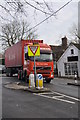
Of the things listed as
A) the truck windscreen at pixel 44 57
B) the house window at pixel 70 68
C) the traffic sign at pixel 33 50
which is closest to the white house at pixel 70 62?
the house window at pixel 70 68

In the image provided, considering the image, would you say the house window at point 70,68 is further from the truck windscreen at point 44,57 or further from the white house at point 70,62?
the truck windscreen at point 44,57

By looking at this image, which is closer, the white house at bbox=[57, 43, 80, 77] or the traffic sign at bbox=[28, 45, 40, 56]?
the traffic sign at bbox=[28, 45, 40, 56]

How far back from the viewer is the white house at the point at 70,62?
120ft

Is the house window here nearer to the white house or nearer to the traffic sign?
the white house

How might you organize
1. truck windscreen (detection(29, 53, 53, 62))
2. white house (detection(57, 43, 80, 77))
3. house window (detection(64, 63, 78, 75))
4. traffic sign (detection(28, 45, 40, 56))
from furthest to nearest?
house window (detection(64, 63, 78, 75)) < white house (detection(57, 43, 80, 77)) < truck windscreen (detection(29, 53, 53, 62)) < traffic sign (detection(28, 45, 40, 56))

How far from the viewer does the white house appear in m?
36.4

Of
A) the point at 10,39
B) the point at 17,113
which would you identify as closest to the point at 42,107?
the point at 17,113

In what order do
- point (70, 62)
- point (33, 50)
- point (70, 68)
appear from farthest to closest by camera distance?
1. point (70, 68)
2. point (70, 62)
3. point (33, 50)

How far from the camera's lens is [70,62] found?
124 ft

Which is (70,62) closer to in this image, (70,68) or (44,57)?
(70,68)

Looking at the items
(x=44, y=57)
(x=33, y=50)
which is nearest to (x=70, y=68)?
(x=44, y=57)

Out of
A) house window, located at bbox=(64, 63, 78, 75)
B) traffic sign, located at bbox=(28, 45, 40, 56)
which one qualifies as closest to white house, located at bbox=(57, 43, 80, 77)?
house window, located at bbox=(64, 63, 78, 75)

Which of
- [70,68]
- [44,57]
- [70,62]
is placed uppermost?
[70,62]

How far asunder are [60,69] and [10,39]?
56.7ft
